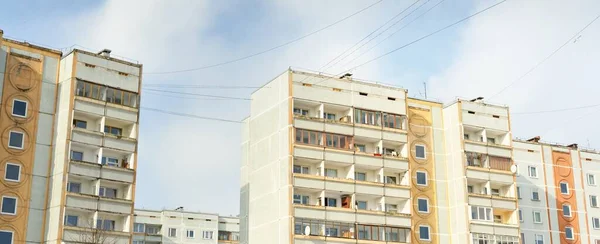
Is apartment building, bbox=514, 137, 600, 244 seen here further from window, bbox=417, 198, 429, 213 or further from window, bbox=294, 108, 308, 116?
window, bbox=294, 108, 308, 116

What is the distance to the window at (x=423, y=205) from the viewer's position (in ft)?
292

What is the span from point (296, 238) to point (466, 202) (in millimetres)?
20036

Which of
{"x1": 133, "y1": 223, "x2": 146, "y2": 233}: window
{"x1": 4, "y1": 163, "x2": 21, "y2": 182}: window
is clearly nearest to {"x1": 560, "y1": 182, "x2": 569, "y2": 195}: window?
{"x1": 4, "y1": 163, "x2": 21, "y2": 182}: window

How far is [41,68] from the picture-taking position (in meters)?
78.7

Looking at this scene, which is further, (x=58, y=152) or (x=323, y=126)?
(x=323, y=126)

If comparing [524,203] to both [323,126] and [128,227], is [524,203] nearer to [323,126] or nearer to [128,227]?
[323,126]

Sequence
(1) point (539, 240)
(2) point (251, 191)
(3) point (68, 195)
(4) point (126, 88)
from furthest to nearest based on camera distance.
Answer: (1) point (539, 240) < (2) point (251, 191) < (4) point (126, 88) < (3) point (68, 195)

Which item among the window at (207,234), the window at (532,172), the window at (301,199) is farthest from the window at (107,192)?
the window at (207,234)

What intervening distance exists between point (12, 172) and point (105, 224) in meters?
9.28

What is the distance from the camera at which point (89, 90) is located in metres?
78.9

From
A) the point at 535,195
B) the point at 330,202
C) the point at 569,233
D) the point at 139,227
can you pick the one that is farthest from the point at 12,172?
the point at 569,233

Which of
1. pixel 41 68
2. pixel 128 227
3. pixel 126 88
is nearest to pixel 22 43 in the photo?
pixel 41 68

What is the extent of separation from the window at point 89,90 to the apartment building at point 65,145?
0.09 m

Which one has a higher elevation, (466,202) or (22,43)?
(22,43)
